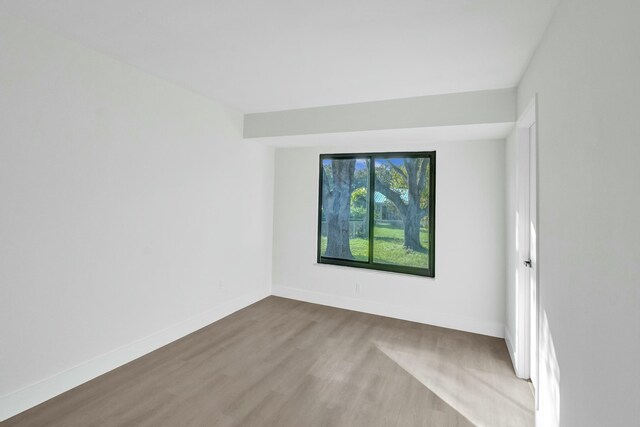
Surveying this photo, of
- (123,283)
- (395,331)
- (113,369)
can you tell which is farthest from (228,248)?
(395,331)

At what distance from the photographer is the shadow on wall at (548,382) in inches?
68.7

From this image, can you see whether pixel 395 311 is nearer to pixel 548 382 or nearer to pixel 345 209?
pixel 345 209

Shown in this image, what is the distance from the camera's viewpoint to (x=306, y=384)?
264cm

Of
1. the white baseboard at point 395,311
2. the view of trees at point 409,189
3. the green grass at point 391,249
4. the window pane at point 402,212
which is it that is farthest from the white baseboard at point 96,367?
the view of trees at point 409,189

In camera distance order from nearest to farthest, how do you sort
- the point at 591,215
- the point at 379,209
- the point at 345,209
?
the point at 591,215, the point at 379,209, the point at 345,209

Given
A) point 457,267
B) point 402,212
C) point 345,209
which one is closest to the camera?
point 457,267

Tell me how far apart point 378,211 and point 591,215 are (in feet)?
10.6

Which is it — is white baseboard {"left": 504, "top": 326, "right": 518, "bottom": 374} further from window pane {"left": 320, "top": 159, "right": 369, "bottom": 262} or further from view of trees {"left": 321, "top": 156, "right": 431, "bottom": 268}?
window pane {"left": 320, "top": 159, "right": 369, "bottom": 262}

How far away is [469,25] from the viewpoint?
2.04 metres

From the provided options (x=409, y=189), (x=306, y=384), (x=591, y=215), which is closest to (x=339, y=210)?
(x=409, y=189)

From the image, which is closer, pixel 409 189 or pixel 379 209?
pixel 409 189

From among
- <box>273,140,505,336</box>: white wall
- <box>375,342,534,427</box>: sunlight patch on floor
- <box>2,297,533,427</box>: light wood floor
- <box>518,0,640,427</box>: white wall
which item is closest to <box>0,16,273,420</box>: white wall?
<box>2,297,533,427</box>: light wood floor

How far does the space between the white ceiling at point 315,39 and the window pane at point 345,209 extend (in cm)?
Answer: 159

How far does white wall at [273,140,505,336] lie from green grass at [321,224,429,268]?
0.66ft
